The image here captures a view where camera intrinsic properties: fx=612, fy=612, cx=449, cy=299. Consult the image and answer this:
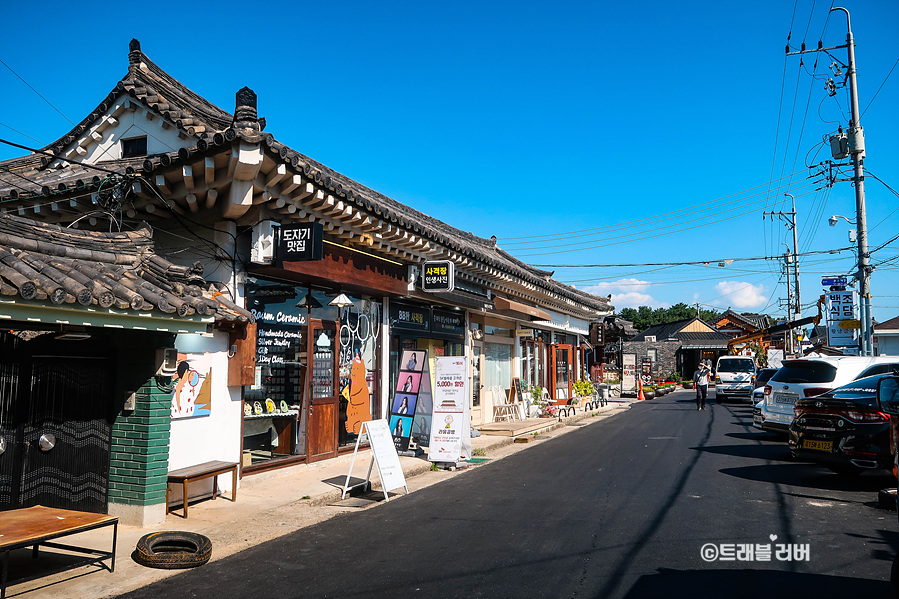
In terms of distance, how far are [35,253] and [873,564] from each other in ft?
27.6

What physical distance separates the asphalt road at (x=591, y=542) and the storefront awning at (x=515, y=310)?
25.5ft

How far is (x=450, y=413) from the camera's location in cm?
1166

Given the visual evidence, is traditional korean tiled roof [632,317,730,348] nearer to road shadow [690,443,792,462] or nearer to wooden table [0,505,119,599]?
road shadow [690,443,792,462]

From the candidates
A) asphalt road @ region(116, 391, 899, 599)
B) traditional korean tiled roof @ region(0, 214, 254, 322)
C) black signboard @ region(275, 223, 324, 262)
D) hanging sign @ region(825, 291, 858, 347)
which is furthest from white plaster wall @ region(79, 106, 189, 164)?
hanging sign @ region(825, 291, 858, 347)

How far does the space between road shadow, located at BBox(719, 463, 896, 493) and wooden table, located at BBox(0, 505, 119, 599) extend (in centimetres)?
908

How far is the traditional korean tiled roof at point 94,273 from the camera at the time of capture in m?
5.25

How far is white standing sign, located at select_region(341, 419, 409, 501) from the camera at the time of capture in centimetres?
866

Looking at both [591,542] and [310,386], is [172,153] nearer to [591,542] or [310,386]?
[310,386]

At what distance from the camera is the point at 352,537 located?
664 cm

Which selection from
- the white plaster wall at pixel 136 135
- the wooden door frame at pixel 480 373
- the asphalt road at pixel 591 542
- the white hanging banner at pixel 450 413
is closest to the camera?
the asphalt road at pixel 591 542

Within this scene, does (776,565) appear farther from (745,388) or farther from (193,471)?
(745,388)

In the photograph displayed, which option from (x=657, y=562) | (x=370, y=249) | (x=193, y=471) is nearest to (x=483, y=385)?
(x=370, y=249)

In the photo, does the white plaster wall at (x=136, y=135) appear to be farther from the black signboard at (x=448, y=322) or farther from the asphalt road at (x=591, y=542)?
the black signboard at (x=448, y=322)

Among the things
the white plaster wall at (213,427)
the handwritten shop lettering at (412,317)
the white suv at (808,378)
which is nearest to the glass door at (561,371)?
the handwritten shop lettering at (412,317)
